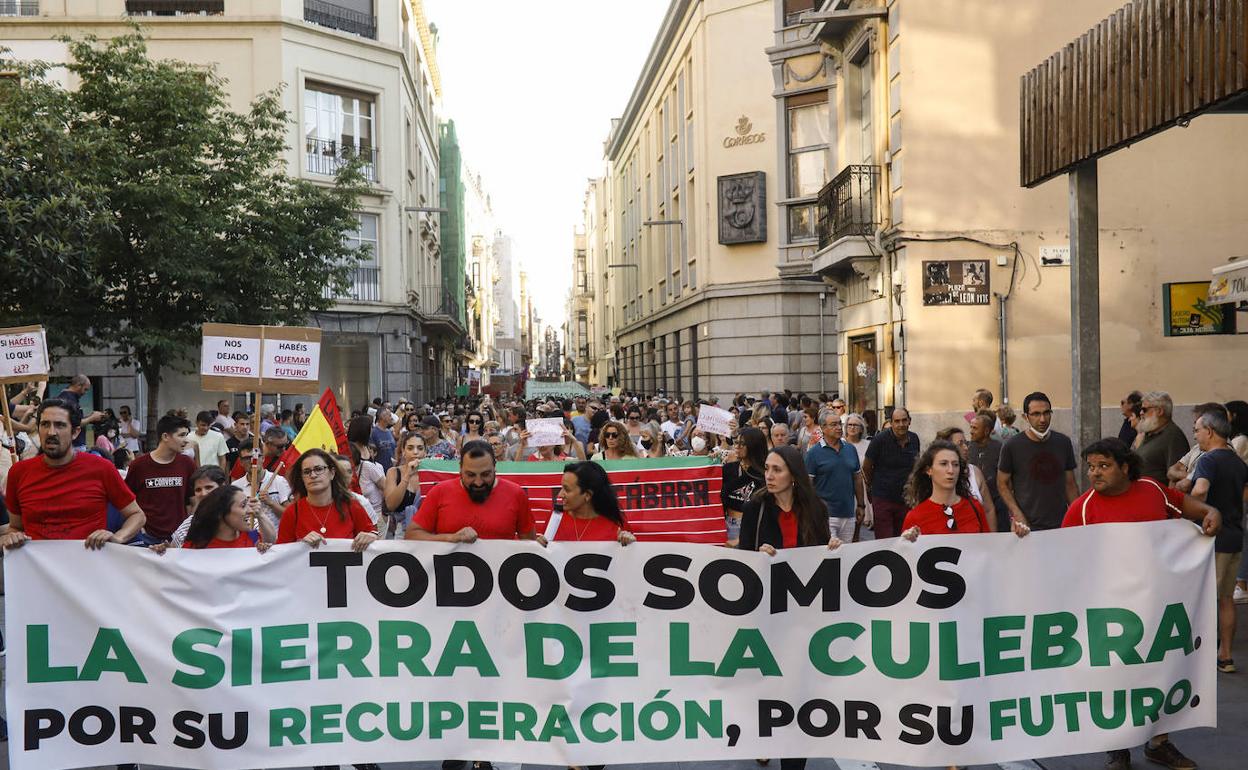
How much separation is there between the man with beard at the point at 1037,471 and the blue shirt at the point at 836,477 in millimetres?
1312

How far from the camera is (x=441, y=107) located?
56000 millimetres

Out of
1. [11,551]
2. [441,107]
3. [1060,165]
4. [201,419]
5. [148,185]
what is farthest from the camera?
[441,107]

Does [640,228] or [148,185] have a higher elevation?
[640,228]

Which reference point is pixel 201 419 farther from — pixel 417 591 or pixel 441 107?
pixel 441 107

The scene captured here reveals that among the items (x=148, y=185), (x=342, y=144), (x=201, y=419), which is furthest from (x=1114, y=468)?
(x=342, y=144)

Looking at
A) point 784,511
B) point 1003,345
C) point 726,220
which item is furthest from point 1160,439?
point 726,220

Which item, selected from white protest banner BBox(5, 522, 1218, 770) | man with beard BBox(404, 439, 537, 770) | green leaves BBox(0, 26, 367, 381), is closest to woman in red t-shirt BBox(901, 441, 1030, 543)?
white protest banner BBox(5, 522, 1218, 770)

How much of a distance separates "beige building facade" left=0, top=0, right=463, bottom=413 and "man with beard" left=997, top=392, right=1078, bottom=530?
68.3 ft

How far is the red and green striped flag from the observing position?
9766 mm

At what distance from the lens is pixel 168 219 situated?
18984mm

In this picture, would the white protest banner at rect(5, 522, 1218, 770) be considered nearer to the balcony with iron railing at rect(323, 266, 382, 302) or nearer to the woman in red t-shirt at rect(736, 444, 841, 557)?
the woman in red t-shirt at rect(736, 444, 841, 557)

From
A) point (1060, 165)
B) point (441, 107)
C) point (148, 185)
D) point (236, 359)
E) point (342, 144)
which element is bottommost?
point (236, 359)

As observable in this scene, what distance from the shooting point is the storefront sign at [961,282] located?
16.5 m

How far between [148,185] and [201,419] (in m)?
8.28
